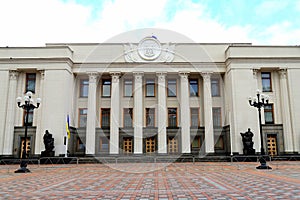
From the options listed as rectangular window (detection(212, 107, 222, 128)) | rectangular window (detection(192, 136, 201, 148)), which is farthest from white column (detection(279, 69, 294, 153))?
rectangular window (detection(192, 136, 201, 148))

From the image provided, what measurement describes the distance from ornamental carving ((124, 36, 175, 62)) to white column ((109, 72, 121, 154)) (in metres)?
2.29

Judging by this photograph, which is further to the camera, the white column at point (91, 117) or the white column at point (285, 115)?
the white column at point (91, 117)

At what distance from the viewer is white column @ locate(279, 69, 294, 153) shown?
83.4 feet

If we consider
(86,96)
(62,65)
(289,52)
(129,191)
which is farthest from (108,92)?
(129,191)

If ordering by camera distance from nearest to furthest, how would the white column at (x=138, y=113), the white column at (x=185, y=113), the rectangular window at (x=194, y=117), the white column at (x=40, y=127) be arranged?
the white column at (x=40, y=127) → the white column at (x=138, y=113) → the white column at (x=185, y=113) → the rectangular window at (x=194, y=117)

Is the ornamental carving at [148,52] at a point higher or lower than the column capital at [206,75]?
higher

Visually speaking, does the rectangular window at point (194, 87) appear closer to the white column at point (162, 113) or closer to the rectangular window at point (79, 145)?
the white column at point (162, 113)

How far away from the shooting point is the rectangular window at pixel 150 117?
1097 inches

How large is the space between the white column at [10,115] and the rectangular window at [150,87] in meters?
12.7

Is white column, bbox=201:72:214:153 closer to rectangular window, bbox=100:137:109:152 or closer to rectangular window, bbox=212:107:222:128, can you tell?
rectangular window, bbox=212:107:222:128

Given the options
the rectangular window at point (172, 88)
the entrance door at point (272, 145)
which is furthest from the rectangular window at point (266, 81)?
the rectangular window at point (172, 88)

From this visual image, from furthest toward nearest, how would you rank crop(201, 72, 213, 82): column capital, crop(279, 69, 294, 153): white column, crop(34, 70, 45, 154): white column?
crop(201, 72, 213, 82): column capital → crop(279, 69, 294, 153): white column → crop(34, 70, 45, 154): white column

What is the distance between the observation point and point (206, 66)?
2748 centimetres

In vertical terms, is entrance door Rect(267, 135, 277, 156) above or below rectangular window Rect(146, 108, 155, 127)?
below
